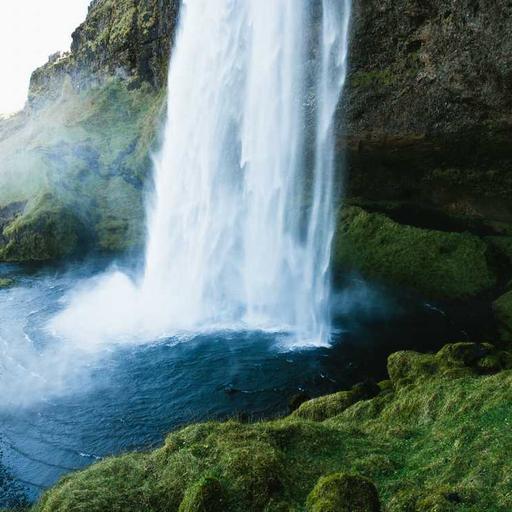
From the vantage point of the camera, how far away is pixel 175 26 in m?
46.8

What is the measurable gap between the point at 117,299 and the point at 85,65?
40731mm

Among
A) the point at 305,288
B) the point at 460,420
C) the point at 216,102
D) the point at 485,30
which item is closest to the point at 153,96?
the point at 216,102

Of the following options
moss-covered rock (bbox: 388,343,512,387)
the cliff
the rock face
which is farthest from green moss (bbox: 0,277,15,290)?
moss-covered rock (bbox: 388,343,512,387)

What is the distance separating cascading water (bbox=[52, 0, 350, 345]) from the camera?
101 feet

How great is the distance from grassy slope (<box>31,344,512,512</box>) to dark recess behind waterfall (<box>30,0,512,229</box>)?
18.2 metres

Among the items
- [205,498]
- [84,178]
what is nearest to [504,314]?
[205,498]

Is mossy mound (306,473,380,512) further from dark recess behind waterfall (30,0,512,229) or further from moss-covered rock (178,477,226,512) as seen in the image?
dark recess behind waterfall (30,0,512,229)

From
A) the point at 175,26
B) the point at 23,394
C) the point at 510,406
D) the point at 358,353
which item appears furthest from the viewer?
the point at 175,26

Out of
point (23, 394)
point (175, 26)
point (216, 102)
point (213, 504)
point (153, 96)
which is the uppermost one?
point (175, 26)

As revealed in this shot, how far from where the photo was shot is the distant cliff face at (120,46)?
51656mm

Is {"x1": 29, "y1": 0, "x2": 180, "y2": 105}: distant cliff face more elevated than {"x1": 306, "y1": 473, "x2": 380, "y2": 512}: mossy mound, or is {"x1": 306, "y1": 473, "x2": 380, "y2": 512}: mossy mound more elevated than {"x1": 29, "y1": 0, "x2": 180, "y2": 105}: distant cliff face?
{"x1": 29, "y1": 0, "x2": 180, "y2": 105}: distant cliff face

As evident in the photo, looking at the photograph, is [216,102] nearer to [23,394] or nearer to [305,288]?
[305,288]

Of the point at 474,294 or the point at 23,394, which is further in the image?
the point at 474,294

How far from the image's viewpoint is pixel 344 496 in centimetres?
920
